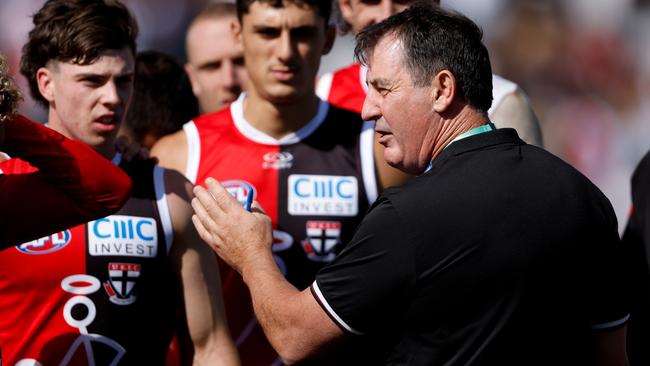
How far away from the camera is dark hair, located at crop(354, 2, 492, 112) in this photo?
→ 10.3 feet

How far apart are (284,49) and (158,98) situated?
1.14 metres

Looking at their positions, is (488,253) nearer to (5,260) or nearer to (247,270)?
(247,270)

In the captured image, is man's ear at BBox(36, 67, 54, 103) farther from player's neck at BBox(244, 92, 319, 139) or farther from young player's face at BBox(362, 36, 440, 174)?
young player's face at BBox(362, 36, 440, 174)

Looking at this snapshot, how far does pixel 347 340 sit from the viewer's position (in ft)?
9.79

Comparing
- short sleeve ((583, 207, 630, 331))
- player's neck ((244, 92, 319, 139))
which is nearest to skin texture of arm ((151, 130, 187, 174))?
player's neck ((244, 92, 319, 139))

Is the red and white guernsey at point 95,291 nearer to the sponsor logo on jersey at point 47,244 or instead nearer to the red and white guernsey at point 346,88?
the sponsor logo on jersey at point 47,244

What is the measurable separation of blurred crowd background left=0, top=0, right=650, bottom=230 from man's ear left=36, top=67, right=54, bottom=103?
5.96 metres

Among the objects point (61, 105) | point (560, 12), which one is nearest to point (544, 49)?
point (560, 12)

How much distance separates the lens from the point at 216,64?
648cm

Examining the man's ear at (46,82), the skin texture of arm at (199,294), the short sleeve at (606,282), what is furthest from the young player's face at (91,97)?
the short sleeve at (606,282)

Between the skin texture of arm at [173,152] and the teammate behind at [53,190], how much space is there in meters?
1.30

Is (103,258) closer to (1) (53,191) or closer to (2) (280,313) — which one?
(1) (53,191)

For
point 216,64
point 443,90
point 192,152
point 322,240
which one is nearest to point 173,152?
point 192,152

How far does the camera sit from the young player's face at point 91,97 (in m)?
4.13
